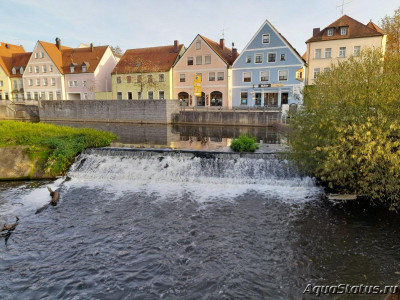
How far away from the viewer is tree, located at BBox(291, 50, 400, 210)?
10109 mm

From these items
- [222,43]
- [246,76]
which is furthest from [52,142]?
[222,43]

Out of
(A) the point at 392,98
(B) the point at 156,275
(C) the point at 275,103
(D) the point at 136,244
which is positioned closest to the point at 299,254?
(B) the point at 156,275

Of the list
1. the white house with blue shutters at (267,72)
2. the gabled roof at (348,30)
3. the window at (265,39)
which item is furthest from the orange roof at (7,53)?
the gabled roof at (348,30)

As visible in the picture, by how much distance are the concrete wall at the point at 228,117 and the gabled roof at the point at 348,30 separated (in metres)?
16.7

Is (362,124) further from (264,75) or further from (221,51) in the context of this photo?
(221,51)

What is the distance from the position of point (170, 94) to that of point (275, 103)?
18.9 metres

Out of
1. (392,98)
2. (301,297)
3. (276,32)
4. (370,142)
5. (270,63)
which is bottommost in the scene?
(301,297)

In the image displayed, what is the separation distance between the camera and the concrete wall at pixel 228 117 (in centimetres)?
3851

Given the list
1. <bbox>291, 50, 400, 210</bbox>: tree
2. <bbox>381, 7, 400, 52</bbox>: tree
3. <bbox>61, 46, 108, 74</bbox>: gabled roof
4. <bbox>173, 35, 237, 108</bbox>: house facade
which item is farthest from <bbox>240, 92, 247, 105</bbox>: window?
<bbox>291, 50, 400, 210</bbox>: tree

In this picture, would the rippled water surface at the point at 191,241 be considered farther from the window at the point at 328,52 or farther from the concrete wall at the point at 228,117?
the window at the point at 328,52

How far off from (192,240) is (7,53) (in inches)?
3188

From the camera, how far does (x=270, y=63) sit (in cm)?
4712

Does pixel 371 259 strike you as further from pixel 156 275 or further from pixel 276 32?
pixel 276 32

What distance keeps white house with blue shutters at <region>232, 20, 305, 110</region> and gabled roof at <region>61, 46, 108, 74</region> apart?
28.2 m
